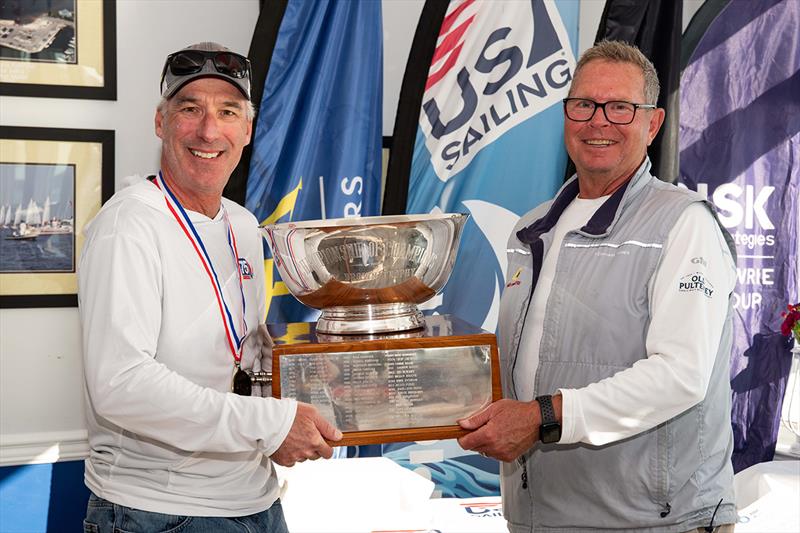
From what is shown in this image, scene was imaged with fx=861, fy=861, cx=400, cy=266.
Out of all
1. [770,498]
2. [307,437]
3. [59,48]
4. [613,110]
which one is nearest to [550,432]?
[307,437]

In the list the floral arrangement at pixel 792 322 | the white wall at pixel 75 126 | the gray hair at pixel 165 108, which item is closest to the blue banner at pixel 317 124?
the white wall at pixel 75 126

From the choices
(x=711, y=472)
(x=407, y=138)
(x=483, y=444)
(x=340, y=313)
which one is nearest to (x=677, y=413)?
(x=711, y=472)

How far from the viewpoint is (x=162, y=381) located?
1.43m

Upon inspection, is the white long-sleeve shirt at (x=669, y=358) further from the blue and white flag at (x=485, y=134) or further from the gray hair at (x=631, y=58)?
the blue and white flag at (x=485, y=134)

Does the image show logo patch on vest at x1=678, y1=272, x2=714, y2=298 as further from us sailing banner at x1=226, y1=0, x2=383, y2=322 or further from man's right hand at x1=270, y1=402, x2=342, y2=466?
us sailing banner at x1=226, y1=0, x2=383, y2=322

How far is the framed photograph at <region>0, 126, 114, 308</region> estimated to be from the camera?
2.71 m

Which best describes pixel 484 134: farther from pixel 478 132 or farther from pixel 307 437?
pixel 307 437

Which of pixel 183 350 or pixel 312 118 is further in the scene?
pixel 312 118

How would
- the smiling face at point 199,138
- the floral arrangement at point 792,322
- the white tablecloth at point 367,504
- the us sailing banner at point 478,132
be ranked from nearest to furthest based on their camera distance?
the smiling face at point 199,138
the white tablecloth at point 367,504
the us sailing banner at point 478,132
the floral arrangement at point 792,322

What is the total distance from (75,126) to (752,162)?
250 cm

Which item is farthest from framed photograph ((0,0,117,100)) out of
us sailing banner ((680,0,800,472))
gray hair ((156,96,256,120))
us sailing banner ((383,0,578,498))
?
us sailing banner ((680,0,800,472))

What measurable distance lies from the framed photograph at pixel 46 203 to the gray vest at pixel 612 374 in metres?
1.66

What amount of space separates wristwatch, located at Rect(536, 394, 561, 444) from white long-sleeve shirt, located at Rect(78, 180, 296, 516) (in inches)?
17.7

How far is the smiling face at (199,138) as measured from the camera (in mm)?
1637
